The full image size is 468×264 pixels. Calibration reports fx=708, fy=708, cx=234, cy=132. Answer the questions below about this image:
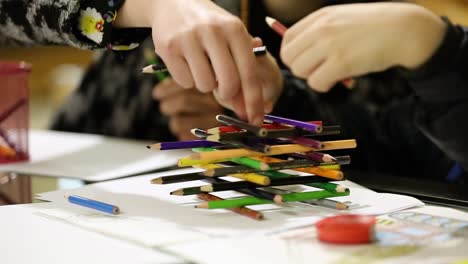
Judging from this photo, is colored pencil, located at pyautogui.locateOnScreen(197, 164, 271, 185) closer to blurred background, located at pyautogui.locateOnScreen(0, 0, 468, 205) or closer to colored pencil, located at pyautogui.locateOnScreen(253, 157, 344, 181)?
colored pencil, located at pyautogui.locateOnScreen(253, 157, 344, 181)

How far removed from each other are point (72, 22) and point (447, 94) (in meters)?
0.46

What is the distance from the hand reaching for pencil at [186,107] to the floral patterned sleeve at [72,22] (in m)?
0.25

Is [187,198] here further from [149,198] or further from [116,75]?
[116,75]

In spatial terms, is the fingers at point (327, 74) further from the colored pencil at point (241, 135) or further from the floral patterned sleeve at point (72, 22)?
the floral patterned sleeve at point (72, 22)

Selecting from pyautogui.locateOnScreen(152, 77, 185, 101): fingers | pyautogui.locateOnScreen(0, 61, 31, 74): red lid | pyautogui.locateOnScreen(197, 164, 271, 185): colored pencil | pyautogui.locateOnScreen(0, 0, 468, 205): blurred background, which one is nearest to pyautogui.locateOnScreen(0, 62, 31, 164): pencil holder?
pyautogui.locateOnScreen(0, 61, 31, 74): red lid

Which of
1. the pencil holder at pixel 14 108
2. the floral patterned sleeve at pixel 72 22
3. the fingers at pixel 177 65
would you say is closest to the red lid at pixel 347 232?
the fingers at pixel 177 65

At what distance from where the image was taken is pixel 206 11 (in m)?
0.72

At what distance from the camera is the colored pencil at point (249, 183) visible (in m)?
0.63

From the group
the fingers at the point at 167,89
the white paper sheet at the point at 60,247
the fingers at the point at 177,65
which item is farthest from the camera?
the fingers at the point at 167,89

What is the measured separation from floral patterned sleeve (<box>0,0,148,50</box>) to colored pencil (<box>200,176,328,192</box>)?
0.30 metres

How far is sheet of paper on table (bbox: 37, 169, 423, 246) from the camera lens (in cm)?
57

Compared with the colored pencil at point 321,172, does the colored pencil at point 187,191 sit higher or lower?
lower

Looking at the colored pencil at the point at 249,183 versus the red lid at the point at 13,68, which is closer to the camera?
the colored pencil at the point at 249,183

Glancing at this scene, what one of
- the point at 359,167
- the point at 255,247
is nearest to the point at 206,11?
the point at 255,247
